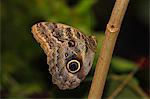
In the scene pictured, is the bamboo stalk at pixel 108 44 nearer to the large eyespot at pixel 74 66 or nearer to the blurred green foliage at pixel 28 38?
the large eyespot at pixel 74 66

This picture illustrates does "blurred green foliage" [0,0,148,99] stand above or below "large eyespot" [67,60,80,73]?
below

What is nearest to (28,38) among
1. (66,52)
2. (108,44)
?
(66,52)

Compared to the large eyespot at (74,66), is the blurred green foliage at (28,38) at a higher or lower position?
lower

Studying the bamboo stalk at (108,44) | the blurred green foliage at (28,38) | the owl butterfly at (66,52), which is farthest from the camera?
the blurred green foliage at (28,38)

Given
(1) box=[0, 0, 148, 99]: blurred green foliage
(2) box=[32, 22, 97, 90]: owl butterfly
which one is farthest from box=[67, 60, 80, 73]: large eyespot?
(1) box=[0, 0, 148, 99]: blurred green foliage

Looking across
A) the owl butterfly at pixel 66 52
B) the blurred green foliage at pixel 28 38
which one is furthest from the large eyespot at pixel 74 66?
the blurred green foliage at pixel 28 38

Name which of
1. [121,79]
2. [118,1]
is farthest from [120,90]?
[118,1]

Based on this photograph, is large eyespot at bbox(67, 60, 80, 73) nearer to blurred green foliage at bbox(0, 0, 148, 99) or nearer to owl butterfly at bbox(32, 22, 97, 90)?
owl butterfly at bbox(32, 22, 97, 90)

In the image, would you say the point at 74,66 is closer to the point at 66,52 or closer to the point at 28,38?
the point at 66,52
